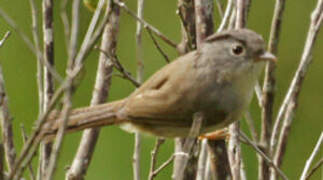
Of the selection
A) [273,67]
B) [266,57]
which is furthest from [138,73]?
[273,67]

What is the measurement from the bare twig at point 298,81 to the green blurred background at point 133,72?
5.68ft

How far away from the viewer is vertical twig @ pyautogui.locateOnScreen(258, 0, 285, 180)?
3.25 metres

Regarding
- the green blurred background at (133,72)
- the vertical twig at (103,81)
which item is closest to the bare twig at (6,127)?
the vertical twig at (103,81)

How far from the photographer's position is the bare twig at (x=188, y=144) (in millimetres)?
2310

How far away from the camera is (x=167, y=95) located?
113 inches

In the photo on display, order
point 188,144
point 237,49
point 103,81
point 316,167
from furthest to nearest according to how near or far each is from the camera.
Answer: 1. point 103,81
2. point 316,167
3. point 237,49
4. point 188,144

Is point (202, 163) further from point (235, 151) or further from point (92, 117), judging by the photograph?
point (92, 117)

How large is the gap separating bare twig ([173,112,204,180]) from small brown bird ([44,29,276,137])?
3 centimetres

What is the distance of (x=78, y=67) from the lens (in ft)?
6.68

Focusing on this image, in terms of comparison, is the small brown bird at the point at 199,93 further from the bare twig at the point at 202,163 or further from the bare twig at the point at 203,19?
the bare twig at the point at 202,163

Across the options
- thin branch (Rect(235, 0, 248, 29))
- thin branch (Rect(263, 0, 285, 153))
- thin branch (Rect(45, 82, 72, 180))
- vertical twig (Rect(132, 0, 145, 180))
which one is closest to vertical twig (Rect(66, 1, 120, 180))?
vertical twig (Rect(132, 0, 145, 180))

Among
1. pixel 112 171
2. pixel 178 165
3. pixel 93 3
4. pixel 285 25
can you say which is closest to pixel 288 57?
pixel 285 25

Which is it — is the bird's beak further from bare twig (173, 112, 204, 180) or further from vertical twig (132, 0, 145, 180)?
vertical twig (132, 0, 145, 180)

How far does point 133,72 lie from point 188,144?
3.00 meters
